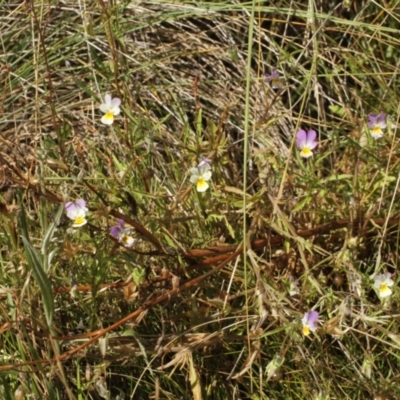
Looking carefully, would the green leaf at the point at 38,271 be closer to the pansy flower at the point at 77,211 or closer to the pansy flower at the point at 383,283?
the pansy flower at the point at 77,211

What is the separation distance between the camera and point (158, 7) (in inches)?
93.7

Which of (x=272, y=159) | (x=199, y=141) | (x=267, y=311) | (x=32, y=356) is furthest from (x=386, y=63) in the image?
(x=32, y=356)

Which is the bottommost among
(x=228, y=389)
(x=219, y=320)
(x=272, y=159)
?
(x=228, y=389)

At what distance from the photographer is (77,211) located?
5.09ft

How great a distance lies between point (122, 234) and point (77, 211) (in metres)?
0.10

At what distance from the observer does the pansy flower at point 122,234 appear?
5.23 ft

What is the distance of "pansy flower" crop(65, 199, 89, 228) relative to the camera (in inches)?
60.6

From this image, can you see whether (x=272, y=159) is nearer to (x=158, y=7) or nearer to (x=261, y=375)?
(x=261, y=375)

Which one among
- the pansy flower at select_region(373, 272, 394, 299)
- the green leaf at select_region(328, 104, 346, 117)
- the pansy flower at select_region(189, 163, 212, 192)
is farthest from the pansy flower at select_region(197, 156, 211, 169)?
the green leaf at select_region(328, 104, 346, 117)

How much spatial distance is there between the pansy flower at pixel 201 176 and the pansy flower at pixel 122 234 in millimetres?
165

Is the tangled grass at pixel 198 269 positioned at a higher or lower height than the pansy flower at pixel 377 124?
lower

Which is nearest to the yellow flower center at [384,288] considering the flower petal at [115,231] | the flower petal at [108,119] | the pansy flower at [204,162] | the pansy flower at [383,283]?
the pansy flower at [383,283]

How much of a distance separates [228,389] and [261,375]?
97mm

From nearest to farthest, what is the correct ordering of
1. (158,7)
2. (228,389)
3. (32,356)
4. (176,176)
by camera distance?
(32,356), (228,389), (176,176), (158,7)
